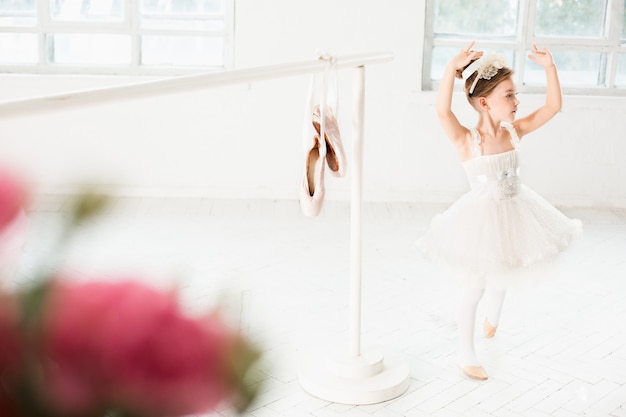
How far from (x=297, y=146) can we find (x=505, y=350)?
2480 millimetres

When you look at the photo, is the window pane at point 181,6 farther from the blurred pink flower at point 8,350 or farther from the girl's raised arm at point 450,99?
the blurred pink flower at point 8,350

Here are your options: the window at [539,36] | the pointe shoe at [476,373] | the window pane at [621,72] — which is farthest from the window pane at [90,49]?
the pointe shoe at [476,373]

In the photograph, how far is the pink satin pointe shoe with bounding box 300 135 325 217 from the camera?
2656 millimetres

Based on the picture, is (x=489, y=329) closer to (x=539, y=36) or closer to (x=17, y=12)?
(x=539, y=36)

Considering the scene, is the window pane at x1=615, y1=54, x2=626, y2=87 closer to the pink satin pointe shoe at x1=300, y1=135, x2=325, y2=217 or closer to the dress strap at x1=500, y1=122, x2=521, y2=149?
the dress strap at x1=500, y1=122, x2=521, y2=149

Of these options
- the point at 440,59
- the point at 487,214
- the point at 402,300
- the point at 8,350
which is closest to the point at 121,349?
the point at 8,350

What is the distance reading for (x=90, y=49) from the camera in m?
5.64

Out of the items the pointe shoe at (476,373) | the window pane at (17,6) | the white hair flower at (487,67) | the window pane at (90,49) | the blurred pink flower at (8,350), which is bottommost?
the pointe shoe at (476,373)

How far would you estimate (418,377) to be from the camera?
10.3ft

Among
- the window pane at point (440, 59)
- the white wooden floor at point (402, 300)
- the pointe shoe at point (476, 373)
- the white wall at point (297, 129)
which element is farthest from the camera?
the window pane at point (440, 59)

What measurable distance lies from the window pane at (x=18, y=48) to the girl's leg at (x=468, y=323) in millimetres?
3503

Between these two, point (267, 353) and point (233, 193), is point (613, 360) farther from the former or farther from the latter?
point (267, 353)

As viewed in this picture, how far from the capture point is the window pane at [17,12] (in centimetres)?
561

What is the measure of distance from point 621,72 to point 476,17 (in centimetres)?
94
